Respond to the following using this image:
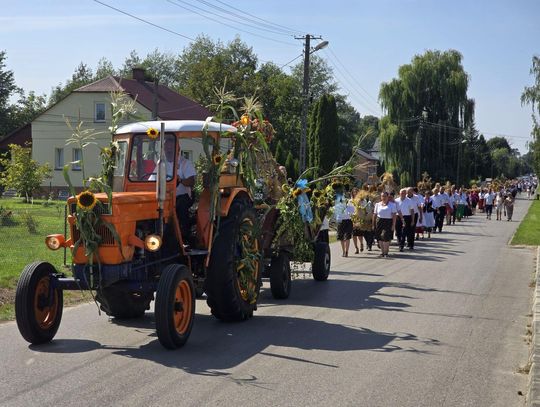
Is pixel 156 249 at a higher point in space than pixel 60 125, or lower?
lower

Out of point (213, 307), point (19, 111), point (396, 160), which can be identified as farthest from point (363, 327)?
point (19, 111)

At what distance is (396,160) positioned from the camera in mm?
56000

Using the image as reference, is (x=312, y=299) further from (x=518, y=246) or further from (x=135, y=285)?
(x=518, y=246)

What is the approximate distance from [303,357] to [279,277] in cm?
394

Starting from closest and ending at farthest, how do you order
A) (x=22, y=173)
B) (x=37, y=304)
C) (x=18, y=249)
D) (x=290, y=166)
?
(x=37, y=304), (x=18, y=249), (x=22, y=173), (x=290, y=166)

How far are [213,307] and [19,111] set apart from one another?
7642cm

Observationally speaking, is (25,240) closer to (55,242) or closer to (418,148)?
(55,242)

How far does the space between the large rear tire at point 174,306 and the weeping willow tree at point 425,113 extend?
47548 mm

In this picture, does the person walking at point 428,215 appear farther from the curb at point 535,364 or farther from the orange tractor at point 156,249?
the orange tractor at point 156,249

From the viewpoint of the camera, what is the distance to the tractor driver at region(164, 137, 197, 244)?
362 inches

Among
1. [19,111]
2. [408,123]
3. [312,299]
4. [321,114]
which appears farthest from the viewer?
[19,111]

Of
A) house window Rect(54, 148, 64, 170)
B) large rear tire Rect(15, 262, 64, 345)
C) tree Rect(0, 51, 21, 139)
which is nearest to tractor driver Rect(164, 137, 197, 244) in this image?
large rear tire Rect(15, 262, 64, 345)

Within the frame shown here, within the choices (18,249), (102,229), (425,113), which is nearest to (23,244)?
(18,249)

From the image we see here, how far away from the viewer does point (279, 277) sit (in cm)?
1181
